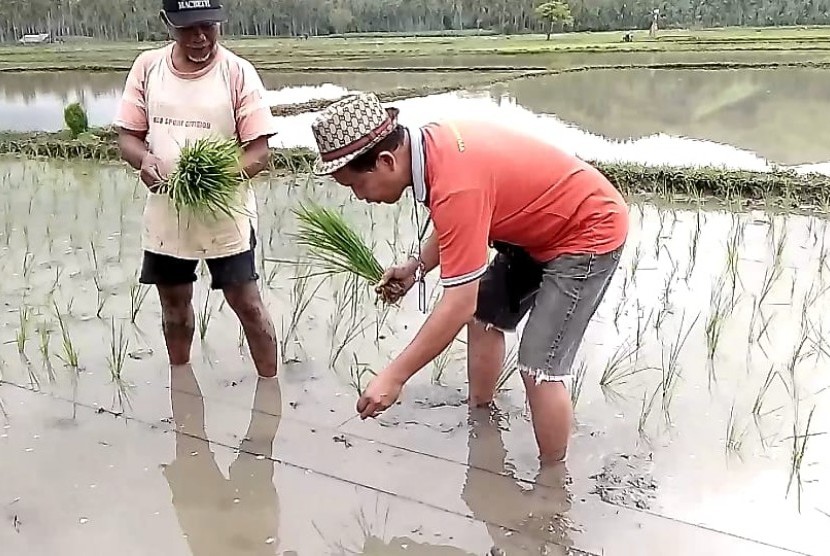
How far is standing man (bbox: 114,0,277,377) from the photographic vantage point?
2.63 metres

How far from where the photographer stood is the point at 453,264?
188 cm

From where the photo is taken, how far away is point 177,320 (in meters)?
2.97

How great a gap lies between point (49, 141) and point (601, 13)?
19.5 m

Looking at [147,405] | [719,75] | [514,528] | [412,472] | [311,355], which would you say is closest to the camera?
[514,528]

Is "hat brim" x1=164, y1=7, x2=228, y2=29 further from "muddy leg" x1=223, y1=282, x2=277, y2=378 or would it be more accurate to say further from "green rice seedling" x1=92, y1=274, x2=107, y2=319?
"green rice seedling" x1=92, y1=274, x2=107, y2=319

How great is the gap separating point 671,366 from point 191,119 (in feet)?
5.71

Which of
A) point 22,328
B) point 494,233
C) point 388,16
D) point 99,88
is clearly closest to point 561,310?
point 494,233

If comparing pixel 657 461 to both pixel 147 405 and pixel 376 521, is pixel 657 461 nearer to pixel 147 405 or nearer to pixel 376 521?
pixel 376 521

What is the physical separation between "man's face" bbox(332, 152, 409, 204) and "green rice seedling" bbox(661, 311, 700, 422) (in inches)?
52.5

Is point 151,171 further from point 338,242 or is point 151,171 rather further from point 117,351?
point 117,351

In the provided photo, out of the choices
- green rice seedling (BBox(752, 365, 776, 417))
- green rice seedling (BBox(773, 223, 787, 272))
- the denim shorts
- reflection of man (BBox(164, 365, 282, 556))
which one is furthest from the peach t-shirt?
green rice seedling (BBox(773, 223, 787, 272))

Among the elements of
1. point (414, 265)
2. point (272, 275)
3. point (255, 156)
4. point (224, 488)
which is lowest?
point (224, 488)

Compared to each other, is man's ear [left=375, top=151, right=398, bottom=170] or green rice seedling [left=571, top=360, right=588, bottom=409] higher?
man's ear [left=375, top=151, right=398, bottom=170]

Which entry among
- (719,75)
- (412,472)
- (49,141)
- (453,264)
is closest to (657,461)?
(412,472)
